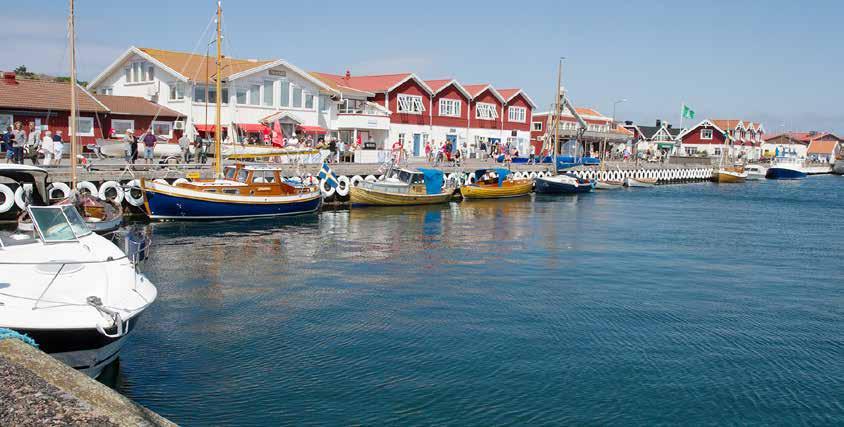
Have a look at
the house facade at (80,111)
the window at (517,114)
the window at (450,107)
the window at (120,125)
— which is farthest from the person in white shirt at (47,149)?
the window at (517,114)

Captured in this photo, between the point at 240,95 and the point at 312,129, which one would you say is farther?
the point at 312,129

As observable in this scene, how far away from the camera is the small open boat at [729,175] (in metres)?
84.6

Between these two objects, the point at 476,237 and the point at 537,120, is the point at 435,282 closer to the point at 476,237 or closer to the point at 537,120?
the point at 476,237

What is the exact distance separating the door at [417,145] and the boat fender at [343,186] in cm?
2504

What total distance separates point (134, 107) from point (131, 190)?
16.9 metres

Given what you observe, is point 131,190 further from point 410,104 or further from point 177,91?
point 410,104

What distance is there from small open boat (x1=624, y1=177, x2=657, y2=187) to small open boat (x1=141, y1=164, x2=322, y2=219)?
41.5m

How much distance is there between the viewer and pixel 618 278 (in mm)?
22203

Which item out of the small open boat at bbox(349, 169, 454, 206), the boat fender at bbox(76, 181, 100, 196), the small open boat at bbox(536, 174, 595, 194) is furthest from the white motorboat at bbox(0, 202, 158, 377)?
the small open boat at bbox(536, 174, 595, 194)

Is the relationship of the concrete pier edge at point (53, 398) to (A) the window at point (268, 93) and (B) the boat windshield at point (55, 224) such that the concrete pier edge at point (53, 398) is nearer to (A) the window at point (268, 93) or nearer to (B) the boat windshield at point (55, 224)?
(B) the boat windshield at point (55, 224)

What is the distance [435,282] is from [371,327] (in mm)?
5324

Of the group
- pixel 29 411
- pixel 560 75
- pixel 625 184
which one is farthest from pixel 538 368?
pixel 625 184

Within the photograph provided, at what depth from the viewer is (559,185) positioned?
5641cm

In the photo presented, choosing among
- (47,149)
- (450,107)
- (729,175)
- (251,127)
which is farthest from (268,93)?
(729,175)
